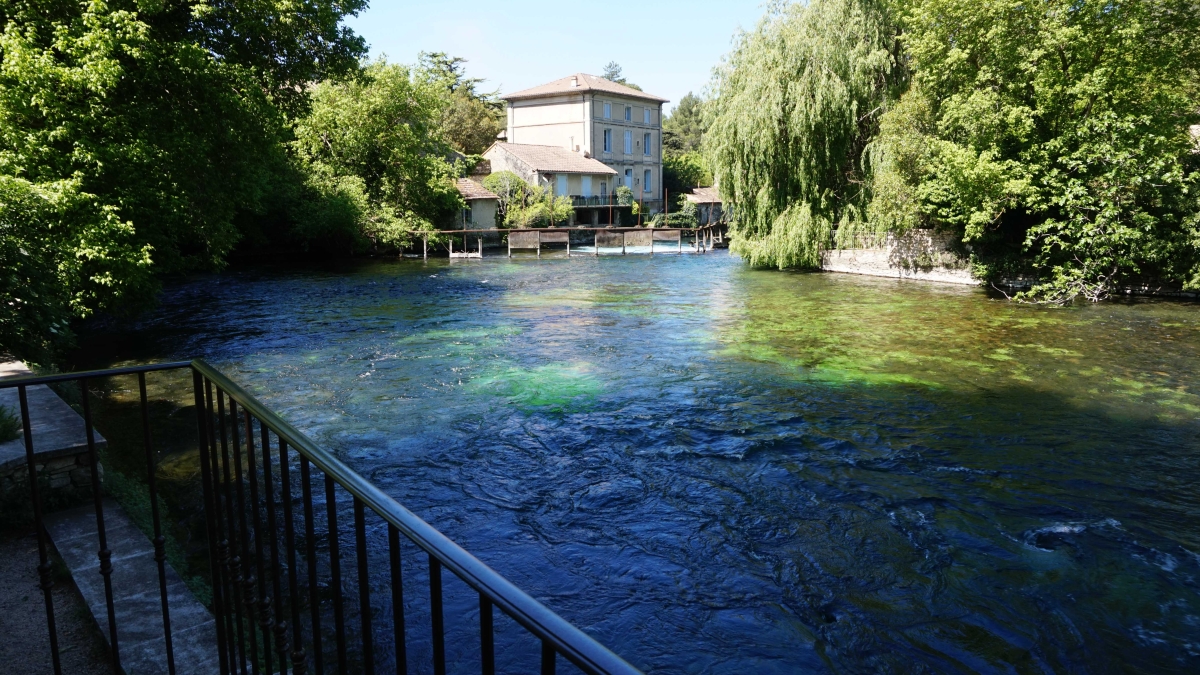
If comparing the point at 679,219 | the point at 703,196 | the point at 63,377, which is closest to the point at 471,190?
the point at 679,219

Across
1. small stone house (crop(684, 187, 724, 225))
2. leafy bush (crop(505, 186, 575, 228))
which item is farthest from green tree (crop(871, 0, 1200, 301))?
small stone house (crop(684, 187, 724, 225))

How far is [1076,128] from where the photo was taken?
18.5m

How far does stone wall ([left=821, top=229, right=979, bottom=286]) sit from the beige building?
1082 inches

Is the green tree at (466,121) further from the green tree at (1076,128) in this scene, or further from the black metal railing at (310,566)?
the black metal railing at (310,566)

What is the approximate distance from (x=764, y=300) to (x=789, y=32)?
9540 millimetres

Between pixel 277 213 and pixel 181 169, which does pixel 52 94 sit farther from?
pixel 277 213

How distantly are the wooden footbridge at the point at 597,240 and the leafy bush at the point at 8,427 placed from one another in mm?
31222

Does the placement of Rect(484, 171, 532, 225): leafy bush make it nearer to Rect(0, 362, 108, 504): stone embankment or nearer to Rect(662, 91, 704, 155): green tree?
Rect(662, 91, 704, 155): green tree

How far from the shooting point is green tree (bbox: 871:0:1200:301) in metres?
18.0

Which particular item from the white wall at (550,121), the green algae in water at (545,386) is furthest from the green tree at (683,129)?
the green algae in water at (545,386)

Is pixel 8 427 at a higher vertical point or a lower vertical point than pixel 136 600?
higher

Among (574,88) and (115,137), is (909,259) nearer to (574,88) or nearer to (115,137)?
(115,137)

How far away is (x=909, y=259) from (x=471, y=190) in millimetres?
25939

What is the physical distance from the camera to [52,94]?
11414 millimetres
